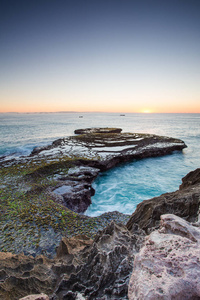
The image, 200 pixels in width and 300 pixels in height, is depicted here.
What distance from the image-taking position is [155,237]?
2.52 metres

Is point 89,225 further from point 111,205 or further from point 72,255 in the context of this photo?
point 111,205

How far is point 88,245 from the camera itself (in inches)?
156

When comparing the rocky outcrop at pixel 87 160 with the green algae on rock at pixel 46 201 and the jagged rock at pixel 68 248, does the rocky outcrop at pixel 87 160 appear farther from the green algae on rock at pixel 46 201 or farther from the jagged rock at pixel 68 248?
the jagged rock at pixel 68 248

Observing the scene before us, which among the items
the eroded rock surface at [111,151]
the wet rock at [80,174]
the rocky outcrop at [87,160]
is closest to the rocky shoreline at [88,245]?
the rocky outcrop at [87,160]

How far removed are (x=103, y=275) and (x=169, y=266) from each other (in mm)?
1082

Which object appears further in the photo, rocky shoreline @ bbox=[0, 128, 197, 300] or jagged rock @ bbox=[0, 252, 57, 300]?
jagged rock @ bbox=[0, 252, 57, 300]

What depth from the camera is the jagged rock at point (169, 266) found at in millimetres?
1721

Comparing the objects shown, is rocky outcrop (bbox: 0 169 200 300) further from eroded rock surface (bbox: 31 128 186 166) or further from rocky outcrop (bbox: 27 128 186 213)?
eroded rock surface (bbox: 31 128 186 166)

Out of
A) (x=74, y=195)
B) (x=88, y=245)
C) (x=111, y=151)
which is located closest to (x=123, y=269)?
(x=88, y=245)

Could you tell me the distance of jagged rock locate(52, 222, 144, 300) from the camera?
7.61 feet

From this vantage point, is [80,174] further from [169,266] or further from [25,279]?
[169,266]

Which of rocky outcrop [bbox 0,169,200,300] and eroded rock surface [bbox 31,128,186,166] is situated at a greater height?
rocky outcrop [bbox 0,169,200,300]

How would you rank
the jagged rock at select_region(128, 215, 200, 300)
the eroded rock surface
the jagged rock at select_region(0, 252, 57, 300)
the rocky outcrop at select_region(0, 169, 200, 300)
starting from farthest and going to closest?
the eroded rock surface
the jagged rock at select_region(0, 252, 57, 300)
the rocky outcrop at select_region(0, 169, 200, 300)
the jagged rock at select_region(128, 215, 200, 300)

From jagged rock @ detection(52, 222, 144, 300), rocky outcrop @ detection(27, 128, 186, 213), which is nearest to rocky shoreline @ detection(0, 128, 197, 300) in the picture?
jagged rock @ detection(52, 222, 144, 300)
